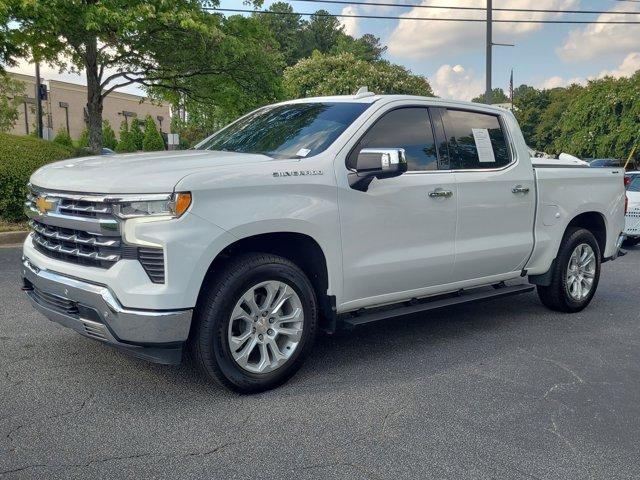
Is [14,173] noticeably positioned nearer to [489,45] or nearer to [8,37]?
[8,37]

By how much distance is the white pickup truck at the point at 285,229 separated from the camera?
3.55 m

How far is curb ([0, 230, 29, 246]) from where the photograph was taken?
991cm

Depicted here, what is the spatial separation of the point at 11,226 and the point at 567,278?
8848mm

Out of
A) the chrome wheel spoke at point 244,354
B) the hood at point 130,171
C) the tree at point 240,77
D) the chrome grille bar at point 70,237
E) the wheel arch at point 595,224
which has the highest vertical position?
the tree at point 240,77

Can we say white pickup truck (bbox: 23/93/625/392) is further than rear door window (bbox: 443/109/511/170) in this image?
No

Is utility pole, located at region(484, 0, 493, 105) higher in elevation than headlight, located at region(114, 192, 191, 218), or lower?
higher

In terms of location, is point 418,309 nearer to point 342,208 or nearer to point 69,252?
point 342,208

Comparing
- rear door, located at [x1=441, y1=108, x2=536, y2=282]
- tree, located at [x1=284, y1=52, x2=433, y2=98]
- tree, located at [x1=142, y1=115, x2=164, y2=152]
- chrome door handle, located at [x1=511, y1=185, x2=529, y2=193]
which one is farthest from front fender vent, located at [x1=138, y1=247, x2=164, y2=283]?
tree, located at [x1=284, y1=52, x2=433, y2=98]

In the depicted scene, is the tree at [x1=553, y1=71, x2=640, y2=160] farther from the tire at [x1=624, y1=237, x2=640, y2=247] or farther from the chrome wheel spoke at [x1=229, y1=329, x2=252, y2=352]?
the chrome wheel spoke at [x1=229, y1=329, x2=252, y2=352]

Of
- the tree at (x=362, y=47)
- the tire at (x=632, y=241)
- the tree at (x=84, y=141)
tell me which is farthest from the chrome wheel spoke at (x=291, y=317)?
the tree at (x=362, y=47)

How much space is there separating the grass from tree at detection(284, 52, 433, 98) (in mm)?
31058

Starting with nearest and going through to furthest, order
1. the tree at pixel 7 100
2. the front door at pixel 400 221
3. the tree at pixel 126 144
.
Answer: the front door at pixel 400 221, the tree at pixel 7 100, the tree at pixel 126 144

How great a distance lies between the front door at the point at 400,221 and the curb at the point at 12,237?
7.42m

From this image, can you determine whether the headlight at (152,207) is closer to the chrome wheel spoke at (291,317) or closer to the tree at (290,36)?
the chrome wheel spoke at (291,317)
